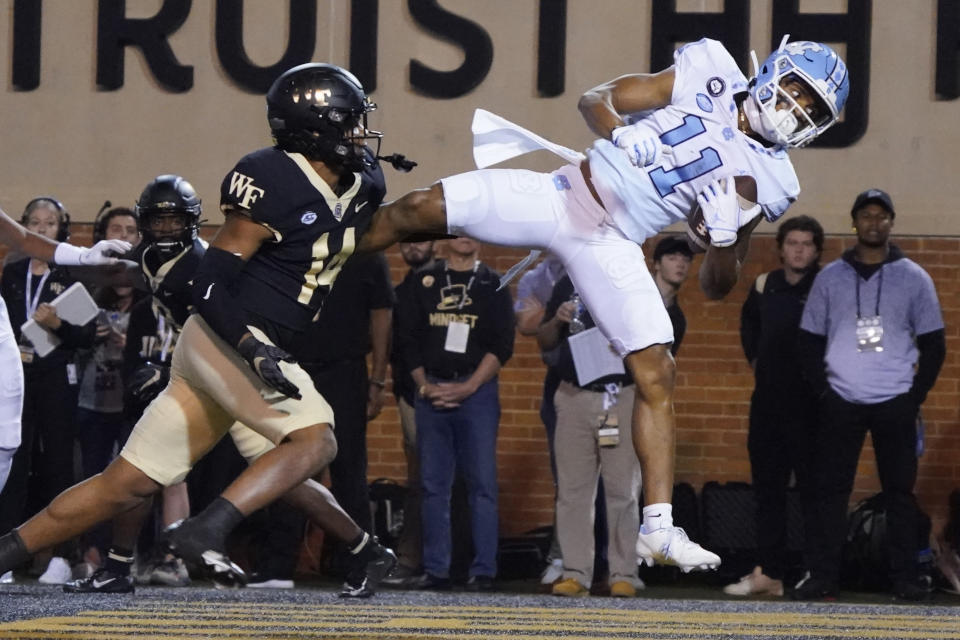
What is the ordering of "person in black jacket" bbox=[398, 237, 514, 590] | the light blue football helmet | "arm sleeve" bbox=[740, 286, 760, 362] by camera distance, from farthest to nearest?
1. "arm sleeve" bbox=[740, 286, 760, 362]
2. "person in black jacket" bbox=[398, 237, 514, 590]
3. the light blue football helmet

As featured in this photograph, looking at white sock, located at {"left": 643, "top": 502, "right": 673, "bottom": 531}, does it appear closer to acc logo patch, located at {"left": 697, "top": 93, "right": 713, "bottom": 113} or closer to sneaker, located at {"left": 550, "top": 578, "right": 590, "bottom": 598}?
acc logo patch, located at {"left": 697, "top": 93, "right": 713, "bottom": 113}

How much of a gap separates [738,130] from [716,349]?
472cm

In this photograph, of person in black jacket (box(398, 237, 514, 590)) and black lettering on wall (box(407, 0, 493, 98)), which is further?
black lettering on wall (box(407, 0, 493, 98))

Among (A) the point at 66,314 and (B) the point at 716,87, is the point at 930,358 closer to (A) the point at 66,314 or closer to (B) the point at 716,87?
(B) the point at 716,87

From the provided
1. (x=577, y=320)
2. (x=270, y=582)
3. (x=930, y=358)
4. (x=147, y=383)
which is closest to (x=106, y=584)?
(x=147, y=383)

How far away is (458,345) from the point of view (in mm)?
8219

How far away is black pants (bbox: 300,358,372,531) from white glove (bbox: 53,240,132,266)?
66.4 inches

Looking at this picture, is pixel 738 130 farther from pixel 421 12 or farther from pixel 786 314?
pixel 421 12

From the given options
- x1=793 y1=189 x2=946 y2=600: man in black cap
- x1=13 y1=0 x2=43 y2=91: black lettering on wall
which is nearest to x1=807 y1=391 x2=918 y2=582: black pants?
x1=793 y1=189 x2=946 y2=600: man in black cap

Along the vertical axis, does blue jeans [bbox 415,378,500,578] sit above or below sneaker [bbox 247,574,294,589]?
above

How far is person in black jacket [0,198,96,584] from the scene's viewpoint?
805 centimetres

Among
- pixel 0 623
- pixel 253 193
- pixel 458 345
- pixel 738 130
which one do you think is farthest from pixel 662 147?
pixel 458 345

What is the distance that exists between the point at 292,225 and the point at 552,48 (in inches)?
204

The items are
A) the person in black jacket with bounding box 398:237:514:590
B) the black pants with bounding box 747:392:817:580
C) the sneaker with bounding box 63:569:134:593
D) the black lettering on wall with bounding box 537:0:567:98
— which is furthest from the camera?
the black lettering on wall with bounding box 537:0:567:98
